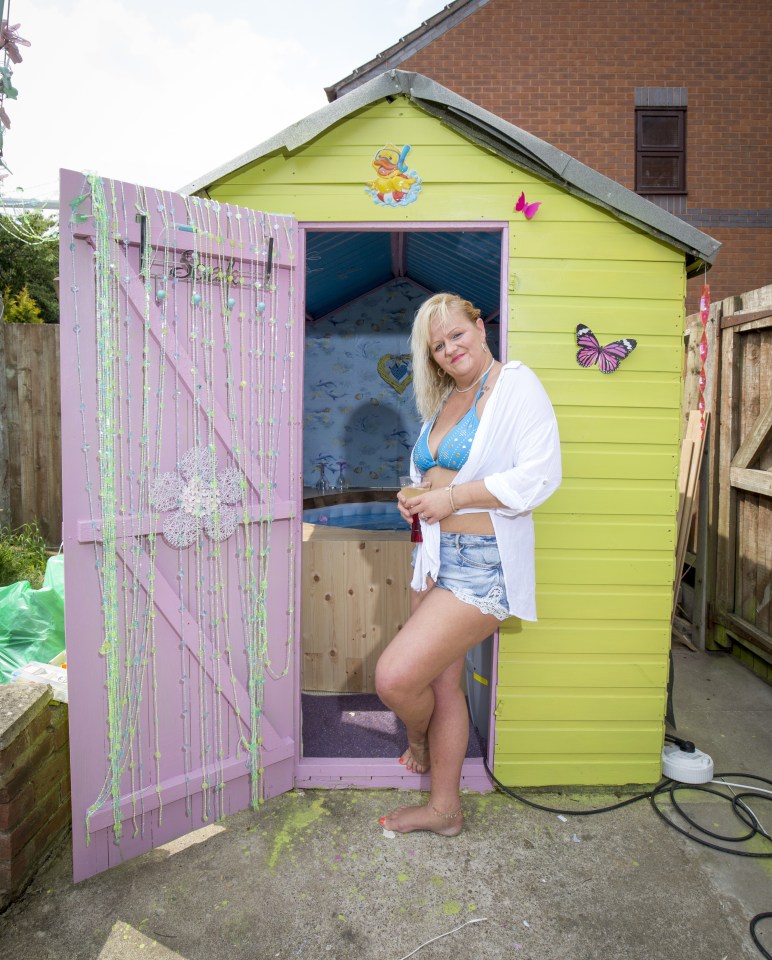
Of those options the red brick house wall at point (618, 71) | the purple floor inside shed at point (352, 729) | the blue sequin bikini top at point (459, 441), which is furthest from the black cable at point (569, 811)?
the red brick house wall at point (618, 71)

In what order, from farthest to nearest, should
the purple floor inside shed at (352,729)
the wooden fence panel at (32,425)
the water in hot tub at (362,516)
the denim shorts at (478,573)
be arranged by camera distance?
the water in hot tub at (362,516)
the wooden fence panel at (32,425)
the purple floor inside shed at (352,729)
the denim shorts at (478,573)

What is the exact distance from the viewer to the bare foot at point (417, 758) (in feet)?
9.11

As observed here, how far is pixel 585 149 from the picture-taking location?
8.99 metres

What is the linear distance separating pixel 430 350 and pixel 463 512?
0.61m

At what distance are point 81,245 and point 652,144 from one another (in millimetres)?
9176

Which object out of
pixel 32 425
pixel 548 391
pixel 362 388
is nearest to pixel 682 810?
pixel 548 391

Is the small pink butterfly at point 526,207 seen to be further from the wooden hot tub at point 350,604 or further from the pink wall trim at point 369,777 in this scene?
the pink wall trim at point 369,777

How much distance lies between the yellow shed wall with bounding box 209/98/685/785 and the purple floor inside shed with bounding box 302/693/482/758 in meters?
0.50

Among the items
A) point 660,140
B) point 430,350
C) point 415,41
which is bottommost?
point 430,350

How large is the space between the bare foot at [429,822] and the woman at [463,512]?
0.9 inches

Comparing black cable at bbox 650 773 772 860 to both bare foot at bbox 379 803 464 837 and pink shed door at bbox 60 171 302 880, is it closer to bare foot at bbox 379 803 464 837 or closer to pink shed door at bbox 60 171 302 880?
Answer: bare foot at bbox 379 803 464 837

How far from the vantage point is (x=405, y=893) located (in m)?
2.23

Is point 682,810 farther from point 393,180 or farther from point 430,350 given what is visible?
point 393,180

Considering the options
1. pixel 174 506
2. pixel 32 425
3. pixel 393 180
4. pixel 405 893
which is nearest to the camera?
pixel 405 893
